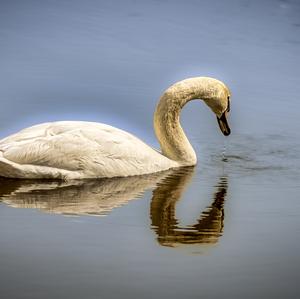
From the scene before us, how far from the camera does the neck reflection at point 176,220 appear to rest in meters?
10.4

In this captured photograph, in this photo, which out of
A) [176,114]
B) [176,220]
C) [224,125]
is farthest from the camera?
[224,125]

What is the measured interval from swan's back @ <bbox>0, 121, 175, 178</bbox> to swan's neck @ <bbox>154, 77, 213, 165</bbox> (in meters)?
0.81

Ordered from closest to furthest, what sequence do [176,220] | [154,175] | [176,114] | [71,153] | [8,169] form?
[176,220], [8,169], [71,153], [154,175], [176,114]

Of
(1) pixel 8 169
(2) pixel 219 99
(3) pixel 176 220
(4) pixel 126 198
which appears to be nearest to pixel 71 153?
(1) pixel 8 169

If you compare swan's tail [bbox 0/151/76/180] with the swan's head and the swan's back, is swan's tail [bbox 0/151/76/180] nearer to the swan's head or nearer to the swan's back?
the swan's back

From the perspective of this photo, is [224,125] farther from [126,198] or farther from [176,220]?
[176,220]

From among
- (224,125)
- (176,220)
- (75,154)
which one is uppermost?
(224,125)

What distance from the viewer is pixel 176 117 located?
13.7 meters

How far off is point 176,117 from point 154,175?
109cm

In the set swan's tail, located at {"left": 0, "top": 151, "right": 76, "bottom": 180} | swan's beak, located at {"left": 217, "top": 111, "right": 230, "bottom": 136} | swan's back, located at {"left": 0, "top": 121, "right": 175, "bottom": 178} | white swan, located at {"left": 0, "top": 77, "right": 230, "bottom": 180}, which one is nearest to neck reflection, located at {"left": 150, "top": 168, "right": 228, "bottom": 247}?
white swan, located at {"left": 0, "top": 77, "right": 230, "bottom": 180}

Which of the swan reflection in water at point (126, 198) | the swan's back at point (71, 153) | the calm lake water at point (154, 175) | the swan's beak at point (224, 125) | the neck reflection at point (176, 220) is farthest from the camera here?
the swan's beak at point (224, 125)

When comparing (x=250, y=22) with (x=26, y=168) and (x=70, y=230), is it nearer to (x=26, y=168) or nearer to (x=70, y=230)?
(x=26, y=168)

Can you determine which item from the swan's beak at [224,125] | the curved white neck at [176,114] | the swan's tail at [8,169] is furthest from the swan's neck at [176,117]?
the swan's tail at [8,169]

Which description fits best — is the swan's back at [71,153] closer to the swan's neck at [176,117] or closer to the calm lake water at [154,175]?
the calm lake water at [154,175]
